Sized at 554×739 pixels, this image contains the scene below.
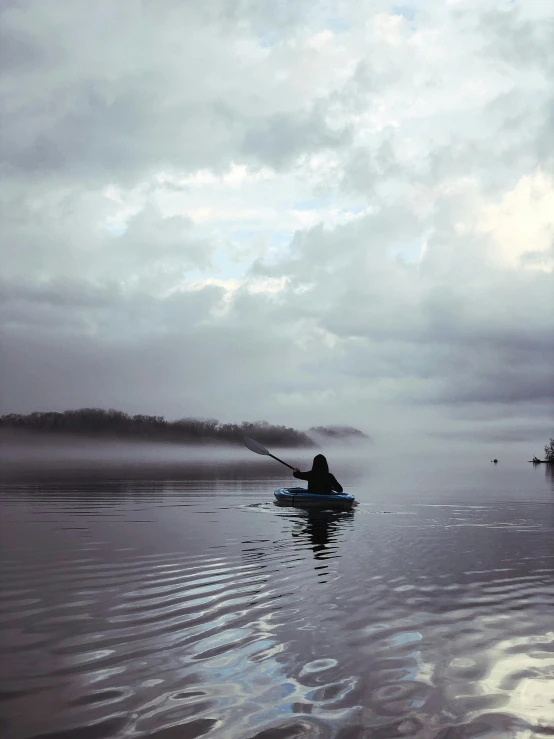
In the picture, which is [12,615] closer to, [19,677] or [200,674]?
[19,677]

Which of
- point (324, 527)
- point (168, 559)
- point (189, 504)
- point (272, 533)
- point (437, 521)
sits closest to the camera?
point (168, 559)

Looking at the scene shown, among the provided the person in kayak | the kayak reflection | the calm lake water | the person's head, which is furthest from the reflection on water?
the person's head

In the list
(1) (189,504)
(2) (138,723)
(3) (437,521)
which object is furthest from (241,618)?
(1) (189,504)

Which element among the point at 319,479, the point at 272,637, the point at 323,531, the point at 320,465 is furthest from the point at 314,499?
the point at 272,637

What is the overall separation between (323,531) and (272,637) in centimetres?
1658

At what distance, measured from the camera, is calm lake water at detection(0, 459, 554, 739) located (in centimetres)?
730

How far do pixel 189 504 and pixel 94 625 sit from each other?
28.8 m

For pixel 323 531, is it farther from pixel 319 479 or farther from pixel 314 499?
pixel 319 479

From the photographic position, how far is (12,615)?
11688mm

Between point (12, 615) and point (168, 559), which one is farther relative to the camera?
point (168, 559)

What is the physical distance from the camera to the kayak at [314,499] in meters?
35.2

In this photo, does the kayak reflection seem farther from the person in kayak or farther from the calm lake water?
the person in kayak

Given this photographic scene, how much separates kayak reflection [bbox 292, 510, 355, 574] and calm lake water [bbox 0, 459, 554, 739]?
22 centimetres

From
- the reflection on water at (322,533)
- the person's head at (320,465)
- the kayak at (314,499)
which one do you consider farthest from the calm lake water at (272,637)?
the person's head at (320,465)
